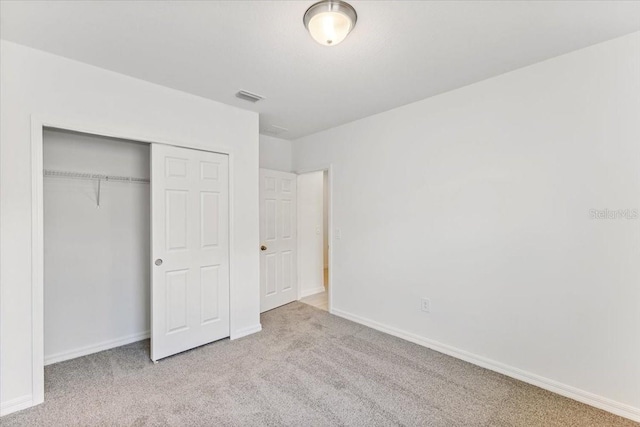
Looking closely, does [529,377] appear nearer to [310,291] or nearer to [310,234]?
[310,291]

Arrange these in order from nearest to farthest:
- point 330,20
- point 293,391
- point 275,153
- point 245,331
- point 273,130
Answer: point 330,20 → point 293,391 → point 245,331 → point 273,130 → point 275,153

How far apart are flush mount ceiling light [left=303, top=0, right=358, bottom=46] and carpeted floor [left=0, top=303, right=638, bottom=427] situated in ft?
7.95

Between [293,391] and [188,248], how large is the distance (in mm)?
1622

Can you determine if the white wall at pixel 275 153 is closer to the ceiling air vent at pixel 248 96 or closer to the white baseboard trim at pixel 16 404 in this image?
the ceiling air vent at pixel 248 96

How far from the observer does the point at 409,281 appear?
10.3 ft

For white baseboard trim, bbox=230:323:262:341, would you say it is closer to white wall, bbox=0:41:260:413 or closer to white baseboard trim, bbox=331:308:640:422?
white baseboard trim, bbox=331:308:640:422

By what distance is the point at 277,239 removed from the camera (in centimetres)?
423

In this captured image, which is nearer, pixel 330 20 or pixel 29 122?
pixel 330 20

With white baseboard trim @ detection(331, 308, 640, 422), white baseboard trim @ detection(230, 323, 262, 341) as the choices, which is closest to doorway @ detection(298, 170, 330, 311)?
white baseboard trim @ detection(230, 323, 262, 341)

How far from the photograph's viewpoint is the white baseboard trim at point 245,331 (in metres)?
3.14

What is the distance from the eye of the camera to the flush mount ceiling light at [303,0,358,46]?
5.32 ft

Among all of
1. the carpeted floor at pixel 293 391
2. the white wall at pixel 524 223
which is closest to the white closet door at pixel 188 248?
the carpeted floor at pixel 293 391

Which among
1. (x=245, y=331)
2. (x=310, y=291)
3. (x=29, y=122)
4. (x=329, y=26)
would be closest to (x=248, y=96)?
(x=329, y=26)

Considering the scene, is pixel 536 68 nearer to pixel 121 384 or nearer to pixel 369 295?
pixel 369 295
